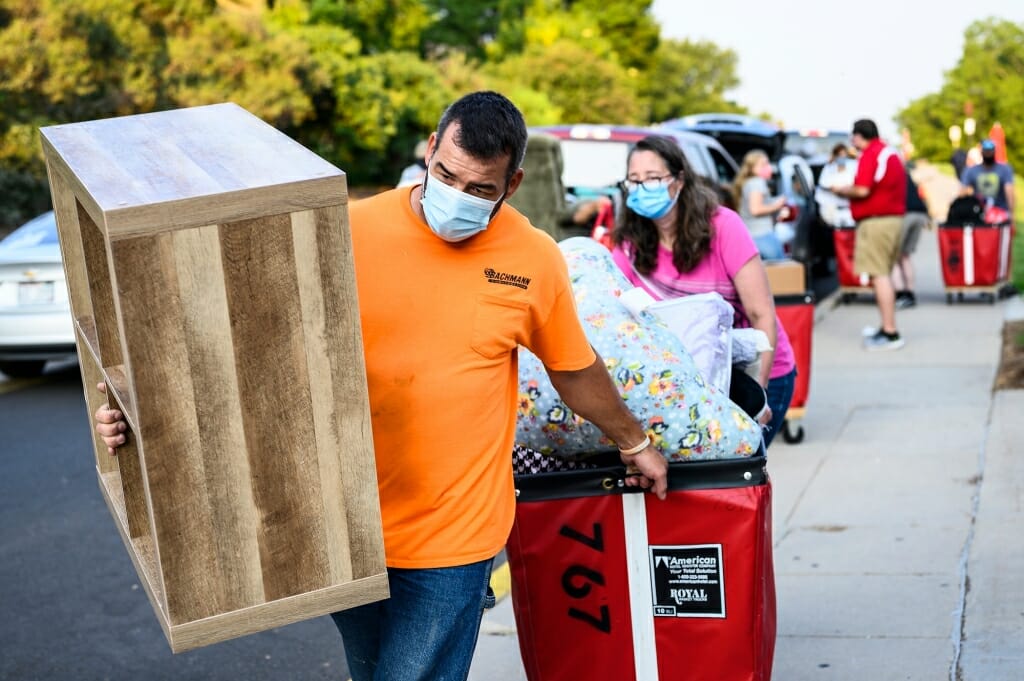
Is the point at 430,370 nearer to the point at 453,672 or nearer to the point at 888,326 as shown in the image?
the point at 453,672

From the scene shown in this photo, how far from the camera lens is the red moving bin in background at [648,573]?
131 inches

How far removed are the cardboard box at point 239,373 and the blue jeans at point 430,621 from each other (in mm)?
217

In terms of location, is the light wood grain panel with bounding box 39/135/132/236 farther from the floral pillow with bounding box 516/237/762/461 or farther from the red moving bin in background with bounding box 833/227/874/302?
the red moving bin in background with bounding box 833/227/874/302

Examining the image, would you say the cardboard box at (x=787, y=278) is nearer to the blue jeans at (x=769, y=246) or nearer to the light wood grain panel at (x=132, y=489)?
the blue jeans at (x=769, y=246)

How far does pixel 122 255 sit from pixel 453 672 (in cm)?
125

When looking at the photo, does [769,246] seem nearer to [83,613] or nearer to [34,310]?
[34,310]

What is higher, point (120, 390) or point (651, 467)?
point (120, 390)

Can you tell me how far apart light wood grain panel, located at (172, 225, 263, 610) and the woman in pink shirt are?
2229mm

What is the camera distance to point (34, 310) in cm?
1005

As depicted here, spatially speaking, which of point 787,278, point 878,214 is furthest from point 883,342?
point 787,278

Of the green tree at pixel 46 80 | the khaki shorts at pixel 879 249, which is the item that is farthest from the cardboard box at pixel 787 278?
the green tree at pixel 46 80

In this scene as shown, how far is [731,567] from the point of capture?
3.35 m

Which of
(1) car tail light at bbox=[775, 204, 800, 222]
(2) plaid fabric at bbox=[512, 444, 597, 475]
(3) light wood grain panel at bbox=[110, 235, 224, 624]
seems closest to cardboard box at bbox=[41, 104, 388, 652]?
(3) light wood grain panel at bbox=[110, 235, 224, 624]

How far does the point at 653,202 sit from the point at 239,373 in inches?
94.6
